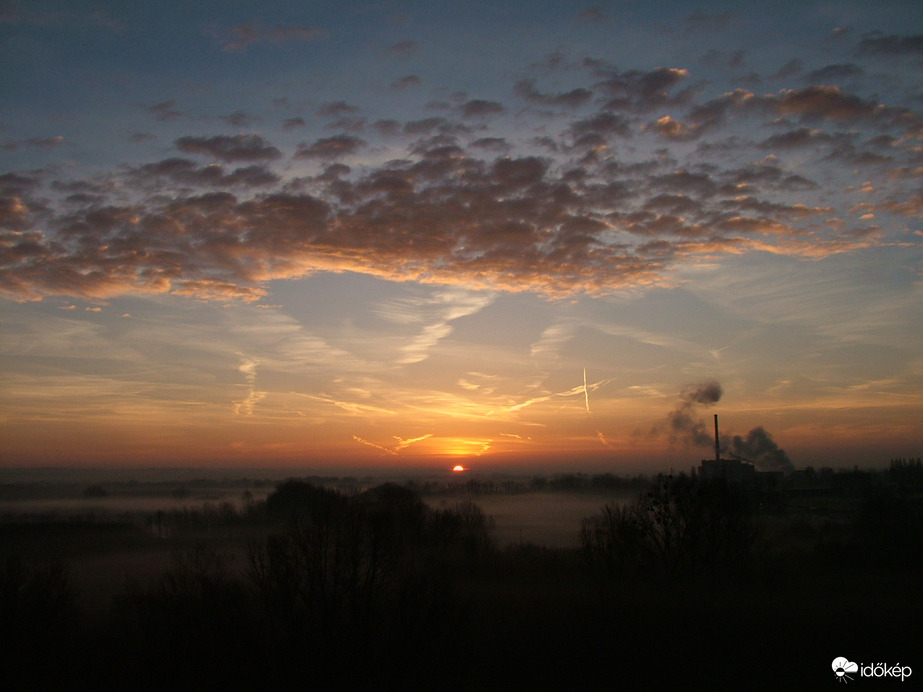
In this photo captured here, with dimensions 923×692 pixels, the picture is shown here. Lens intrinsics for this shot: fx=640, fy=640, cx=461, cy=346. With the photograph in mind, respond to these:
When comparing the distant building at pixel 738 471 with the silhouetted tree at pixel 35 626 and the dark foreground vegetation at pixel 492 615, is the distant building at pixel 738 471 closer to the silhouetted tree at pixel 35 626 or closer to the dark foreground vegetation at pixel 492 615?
the dark foreground vegetation at pixel 492 615

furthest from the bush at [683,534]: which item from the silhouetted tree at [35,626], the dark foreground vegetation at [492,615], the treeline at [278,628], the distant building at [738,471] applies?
the distant building at [738,471]

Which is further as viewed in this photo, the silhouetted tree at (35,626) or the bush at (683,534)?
the bush at (683,534)

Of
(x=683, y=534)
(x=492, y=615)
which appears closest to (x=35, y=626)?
(x=492, y=615)

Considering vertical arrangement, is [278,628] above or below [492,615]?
above

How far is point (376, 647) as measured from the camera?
23.9 metres

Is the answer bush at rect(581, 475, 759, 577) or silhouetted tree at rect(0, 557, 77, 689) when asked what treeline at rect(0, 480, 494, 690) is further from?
bush at rect(581, 475, 759, 577)

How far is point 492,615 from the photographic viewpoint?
42.8 metres

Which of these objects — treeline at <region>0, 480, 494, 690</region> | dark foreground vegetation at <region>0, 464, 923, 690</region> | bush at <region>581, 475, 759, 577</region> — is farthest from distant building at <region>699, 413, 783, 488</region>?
treeline at <region>0, 480, 494, 690</region>

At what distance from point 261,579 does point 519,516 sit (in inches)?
4906

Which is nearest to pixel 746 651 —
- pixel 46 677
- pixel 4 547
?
pixel 46 677

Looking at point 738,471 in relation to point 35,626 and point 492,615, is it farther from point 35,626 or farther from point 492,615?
point 35,626

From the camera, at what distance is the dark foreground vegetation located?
2481 cm

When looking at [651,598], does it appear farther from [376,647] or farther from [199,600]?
[199,600]

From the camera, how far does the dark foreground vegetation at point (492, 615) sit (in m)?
24.8
